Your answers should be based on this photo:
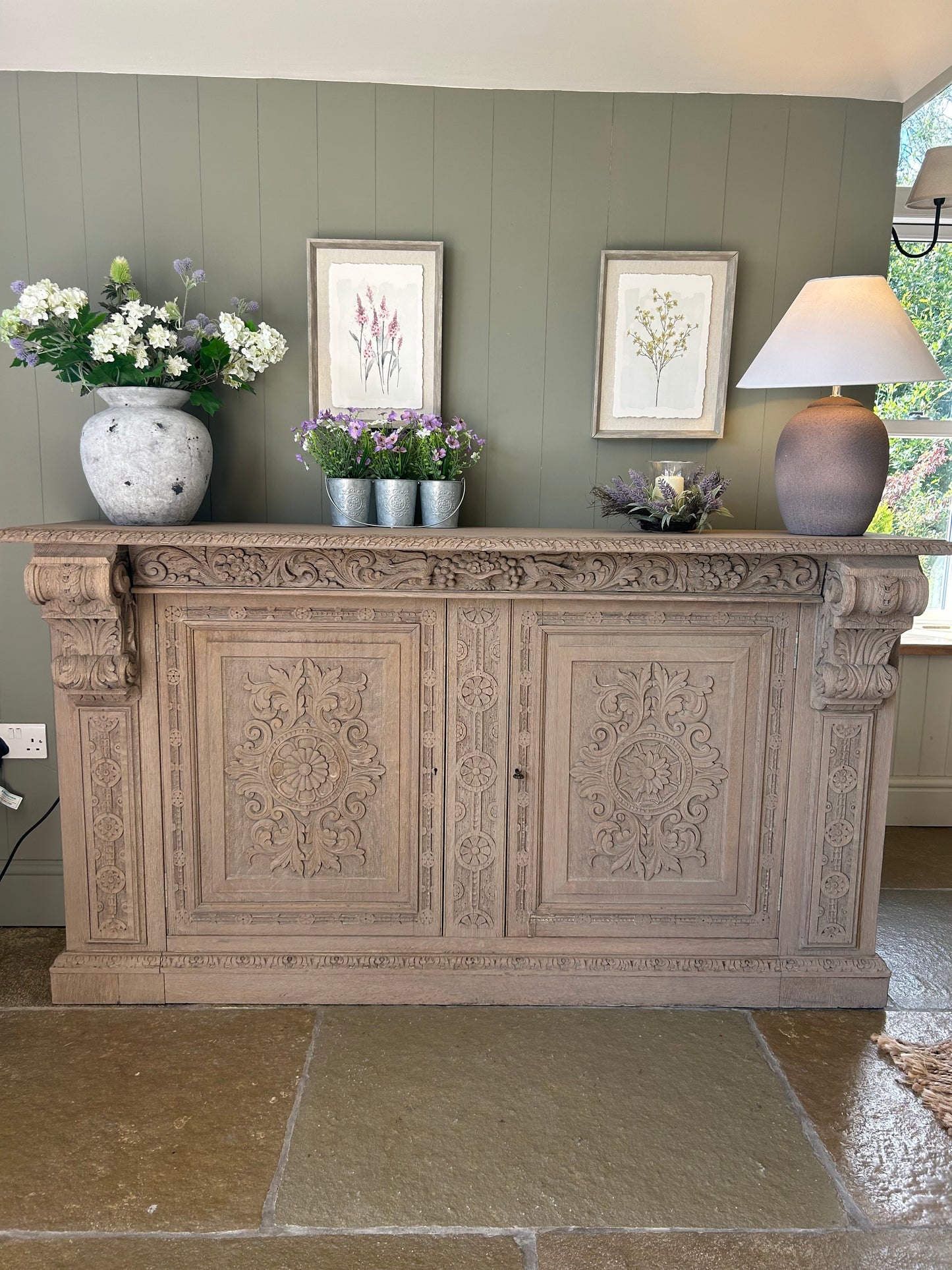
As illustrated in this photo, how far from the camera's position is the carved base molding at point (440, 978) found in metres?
2.34

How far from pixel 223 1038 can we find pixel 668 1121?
1.05 m

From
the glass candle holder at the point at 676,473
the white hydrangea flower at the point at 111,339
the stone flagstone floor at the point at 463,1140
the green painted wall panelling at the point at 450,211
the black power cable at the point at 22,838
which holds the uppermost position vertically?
the green painted wall panelling at the point at 450,211

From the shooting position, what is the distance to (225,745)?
7.57ft

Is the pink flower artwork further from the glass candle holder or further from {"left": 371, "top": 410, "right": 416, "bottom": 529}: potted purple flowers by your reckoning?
the glass candle holder

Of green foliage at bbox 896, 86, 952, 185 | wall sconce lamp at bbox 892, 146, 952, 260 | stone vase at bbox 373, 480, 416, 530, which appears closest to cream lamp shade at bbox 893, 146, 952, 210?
wall sconce lamp at bbox 892, 146, 952, 260

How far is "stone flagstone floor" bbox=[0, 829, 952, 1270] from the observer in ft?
5.31

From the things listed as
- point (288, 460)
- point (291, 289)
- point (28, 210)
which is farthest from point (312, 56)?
point (288, 460)

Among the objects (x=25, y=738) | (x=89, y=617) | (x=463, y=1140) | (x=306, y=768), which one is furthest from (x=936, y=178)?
(x=25, y=738)

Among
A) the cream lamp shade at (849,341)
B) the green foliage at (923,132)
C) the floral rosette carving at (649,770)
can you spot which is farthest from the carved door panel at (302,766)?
the green foliage at (923,132)

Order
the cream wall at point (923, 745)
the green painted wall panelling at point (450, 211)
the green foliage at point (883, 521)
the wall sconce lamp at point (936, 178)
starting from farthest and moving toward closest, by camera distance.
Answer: the cream wall at point (923, 745), the green foliage at point (883, 521), the wall sconce lamp at point (936, 178), the green painted wall panelling at point (450, 211)

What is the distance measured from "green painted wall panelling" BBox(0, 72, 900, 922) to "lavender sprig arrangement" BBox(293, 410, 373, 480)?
8.7 inches

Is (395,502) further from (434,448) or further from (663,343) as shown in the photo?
(663,343)

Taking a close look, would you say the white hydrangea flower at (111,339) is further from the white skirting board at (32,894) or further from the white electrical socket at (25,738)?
the white skirting board at (32,894)

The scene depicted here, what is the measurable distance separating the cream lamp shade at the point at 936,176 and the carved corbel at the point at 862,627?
1.18 m
